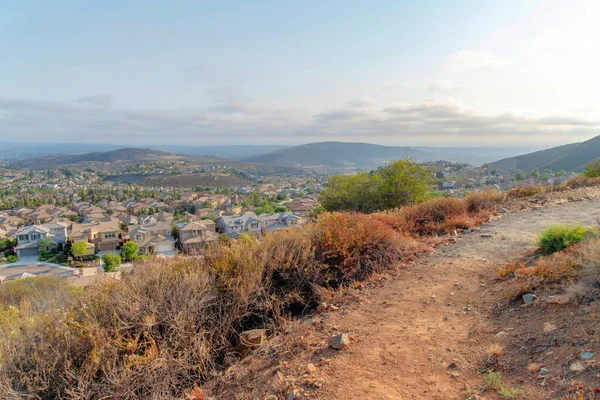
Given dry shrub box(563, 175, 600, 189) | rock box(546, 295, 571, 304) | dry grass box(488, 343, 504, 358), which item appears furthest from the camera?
dry shrub box(563, 175, 600, 189)

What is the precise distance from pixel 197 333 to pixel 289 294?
4.05ft

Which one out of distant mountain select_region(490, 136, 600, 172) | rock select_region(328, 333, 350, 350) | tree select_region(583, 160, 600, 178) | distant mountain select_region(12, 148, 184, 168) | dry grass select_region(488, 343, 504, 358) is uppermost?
distant mountain select_region(12, 148, 184, 168)

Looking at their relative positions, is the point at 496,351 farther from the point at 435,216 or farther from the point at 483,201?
the point at 483,201

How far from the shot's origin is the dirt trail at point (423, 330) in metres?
2.39

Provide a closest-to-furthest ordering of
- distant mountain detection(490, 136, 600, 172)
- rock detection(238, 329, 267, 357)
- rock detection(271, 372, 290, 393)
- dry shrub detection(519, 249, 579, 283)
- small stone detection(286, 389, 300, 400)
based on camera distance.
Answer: small stone detection(286, 389, 300, 400) < rock detection(271, 372, 290, 393) < rock detection(238, 329, 267, 357) < dry shrub detection(519, 249, 579, 283) < distant mountain detection(490, 136, 600, 172)

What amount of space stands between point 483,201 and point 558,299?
687 cm

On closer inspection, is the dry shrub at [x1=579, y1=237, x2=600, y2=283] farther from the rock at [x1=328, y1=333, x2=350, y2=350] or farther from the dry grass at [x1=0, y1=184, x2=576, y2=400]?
the rock at [x1=328, y1=333, x2=350, y2=350]

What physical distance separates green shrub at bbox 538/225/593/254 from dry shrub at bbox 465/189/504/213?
3.93 meters

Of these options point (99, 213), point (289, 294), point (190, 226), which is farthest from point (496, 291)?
point (99, 213)

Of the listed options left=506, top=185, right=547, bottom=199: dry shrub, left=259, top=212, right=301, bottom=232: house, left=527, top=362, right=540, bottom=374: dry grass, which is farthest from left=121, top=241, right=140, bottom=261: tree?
left=527, top=362, right=540, bottom=374: dry grass

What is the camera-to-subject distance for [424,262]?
518cm

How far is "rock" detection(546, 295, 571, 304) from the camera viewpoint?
303 cm

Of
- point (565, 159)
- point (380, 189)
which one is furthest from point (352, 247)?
point (565, 159)

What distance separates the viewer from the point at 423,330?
10.3 ft
